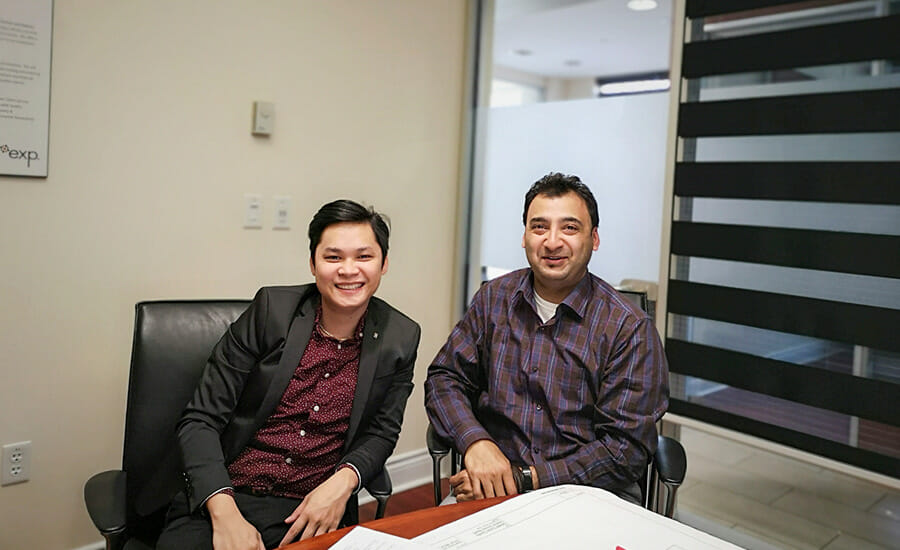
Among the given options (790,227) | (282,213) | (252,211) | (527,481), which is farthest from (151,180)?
(790,227)

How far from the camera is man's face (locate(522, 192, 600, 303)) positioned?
5.71ft

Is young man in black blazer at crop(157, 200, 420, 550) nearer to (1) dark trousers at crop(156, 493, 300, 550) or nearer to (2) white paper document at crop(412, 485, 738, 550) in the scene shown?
(1) dark trousers at crop(156, 493, 300, 550)

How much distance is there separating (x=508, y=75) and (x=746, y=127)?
54.3 inches

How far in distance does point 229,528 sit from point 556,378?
816 mm

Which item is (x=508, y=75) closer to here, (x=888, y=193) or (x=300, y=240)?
(x=300, y=240)

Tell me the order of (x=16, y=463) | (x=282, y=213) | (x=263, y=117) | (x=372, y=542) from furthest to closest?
(x=282, y=213), (x=263, y=117), (x=16, y=463), (x=372, y=542)

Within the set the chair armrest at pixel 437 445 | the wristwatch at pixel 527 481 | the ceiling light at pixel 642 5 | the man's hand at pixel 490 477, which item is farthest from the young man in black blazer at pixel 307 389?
the ceiling light at pixel 642 5

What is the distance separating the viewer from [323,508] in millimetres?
1518

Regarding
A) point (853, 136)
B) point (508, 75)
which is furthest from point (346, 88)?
point (853, 136)

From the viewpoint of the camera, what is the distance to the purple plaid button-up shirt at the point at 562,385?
1.66 m

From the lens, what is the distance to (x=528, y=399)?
1786 mm

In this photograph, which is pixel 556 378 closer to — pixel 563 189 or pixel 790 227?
pixel 563 189

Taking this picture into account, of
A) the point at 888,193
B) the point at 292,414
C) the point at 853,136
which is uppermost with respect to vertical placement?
the point at 853,136

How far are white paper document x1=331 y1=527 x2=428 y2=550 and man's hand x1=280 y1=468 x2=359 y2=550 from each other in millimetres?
352
